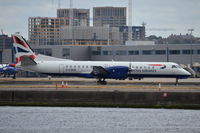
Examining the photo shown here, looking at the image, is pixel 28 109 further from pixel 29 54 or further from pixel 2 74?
pixel 2 74

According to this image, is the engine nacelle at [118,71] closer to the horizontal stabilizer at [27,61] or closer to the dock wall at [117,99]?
the horizontal stabilizer at [27,61]

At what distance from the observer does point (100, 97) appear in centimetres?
5056

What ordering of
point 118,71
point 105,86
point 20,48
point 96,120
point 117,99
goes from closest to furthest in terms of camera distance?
point 96,120, point 117,99, point 105,86, point 118,71, point 20,48

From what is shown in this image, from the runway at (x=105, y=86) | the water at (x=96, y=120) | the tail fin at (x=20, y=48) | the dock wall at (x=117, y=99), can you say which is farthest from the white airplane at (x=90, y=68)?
the water at (x=96, y=120)

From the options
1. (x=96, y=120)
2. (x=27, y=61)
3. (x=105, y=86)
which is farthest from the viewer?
Answer: (x=27, y=61)

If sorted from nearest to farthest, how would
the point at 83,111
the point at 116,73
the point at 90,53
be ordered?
1. the point at 83,111
2. the point at 116,73
3. the point at 90,53

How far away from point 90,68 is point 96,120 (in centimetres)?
3170

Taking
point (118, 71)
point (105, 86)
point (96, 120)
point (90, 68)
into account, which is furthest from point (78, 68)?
point (96, 120)

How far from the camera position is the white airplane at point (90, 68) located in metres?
75.7

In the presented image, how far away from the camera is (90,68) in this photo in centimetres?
7712

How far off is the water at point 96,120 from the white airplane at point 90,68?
25.6 metres

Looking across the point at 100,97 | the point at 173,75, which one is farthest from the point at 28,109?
the point at 173,75

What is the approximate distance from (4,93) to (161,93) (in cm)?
1451

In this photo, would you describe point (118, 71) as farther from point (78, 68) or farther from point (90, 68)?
point (78, 68)
